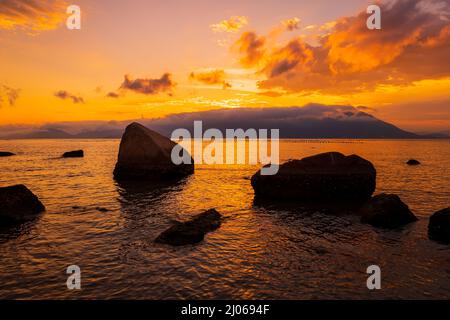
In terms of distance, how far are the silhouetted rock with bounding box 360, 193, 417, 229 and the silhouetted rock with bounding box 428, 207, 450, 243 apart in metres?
1.58

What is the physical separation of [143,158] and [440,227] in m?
24.0

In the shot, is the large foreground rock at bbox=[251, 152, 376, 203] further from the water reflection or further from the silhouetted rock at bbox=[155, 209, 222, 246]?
the water reflection

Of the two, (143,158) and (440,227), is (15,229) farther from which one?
A: (440,227)

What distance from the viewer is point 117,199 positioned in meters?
20.1

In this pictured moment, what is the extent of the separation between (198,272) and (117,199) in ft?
42.5

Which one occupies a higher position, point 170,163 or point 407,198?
point 170,163

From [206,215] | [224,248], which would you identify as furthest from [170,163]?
[224,248]

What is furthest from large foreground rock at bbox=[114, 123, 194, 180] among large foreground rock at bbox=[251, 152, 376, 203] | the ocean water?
large foreground rock at bbox=[251, 152, 376, 203]

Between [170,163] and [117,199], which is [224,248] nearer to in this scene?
[117,199]

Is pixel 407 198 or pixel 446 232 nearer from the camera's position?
pixel 446 232

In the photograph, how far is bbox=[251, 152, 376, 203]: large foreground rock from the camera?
19312 mm

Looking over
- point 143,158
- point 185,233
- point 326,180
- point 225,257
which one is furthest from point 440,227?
point 143,158

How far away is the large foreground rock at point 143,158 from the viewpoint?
28.6 meters

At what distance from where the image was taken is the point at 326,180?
19375 mm
